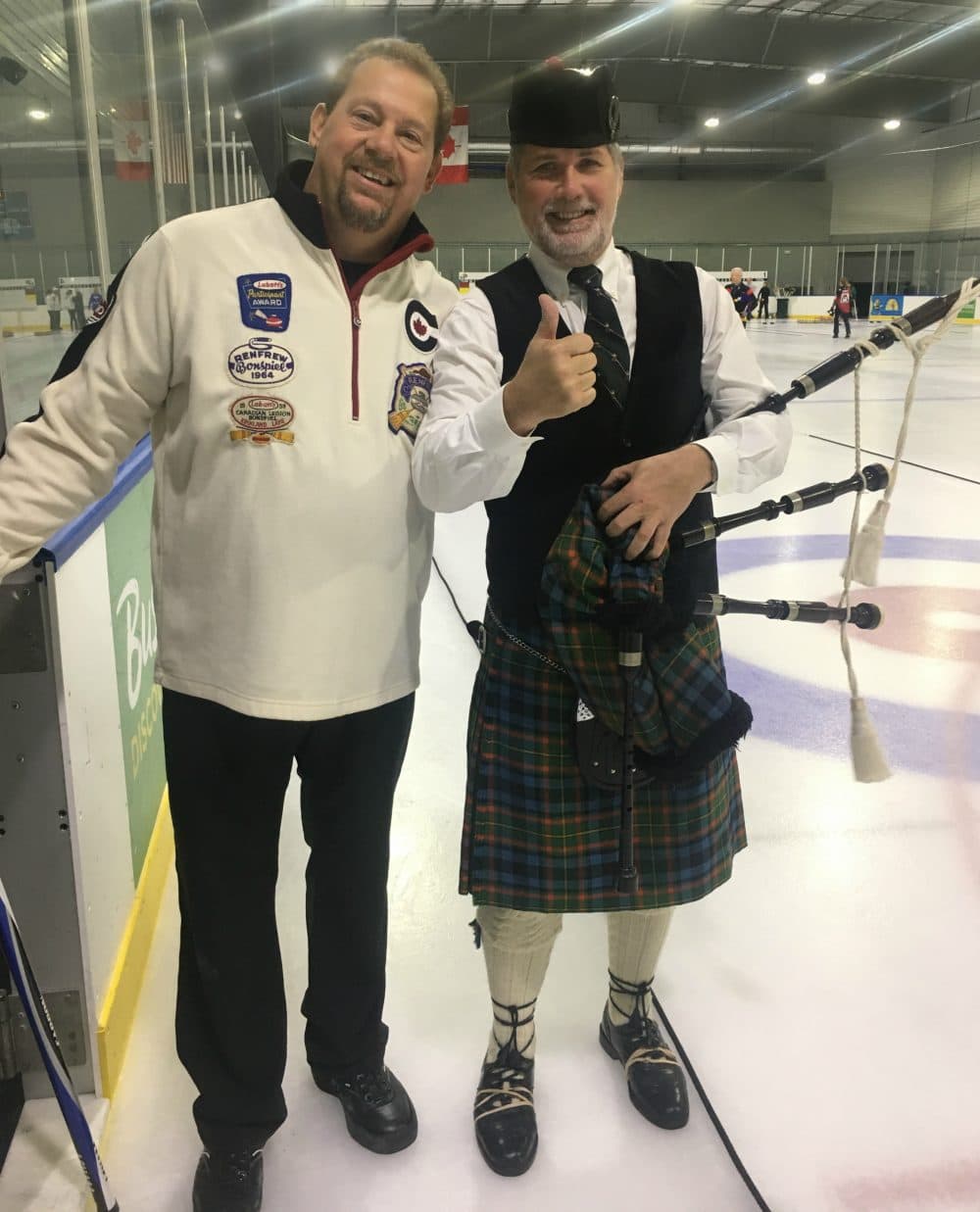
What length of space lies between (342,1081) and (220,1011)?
0.99ft

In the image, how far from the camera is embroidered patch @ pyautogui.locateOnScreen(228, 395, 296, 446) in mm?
1188

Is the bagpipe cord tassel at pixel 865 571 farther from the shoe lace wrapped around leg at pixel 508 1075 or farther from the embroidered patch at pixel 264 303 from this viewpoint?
the embroidered patch at pixel 264 303

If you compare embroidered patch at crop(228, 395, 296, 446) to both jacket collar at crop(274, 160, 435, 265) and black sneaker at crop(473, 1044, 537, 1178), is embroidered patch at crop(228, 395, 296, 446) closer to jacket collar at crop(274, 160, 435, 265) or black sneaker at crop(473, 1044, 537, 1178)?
jacket collar at crop(274, 160, 435, 265)

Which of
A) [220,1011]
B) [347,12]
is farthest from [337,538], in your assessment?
[347,12]

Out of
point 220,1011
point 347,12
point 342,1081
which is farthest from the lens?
point 347,12

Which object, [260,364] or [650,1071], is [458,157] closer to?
[260,364]

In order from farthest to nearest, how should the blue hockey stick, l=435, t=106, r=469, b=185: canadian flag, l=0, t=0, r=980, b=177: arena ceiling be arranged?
l=435, t=106, r=469, b=185: canadian flag
l=0, t=0, r=980, b=177: arena ceiling
the blue hockey stick

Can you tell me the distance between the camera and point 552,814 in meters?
1.45

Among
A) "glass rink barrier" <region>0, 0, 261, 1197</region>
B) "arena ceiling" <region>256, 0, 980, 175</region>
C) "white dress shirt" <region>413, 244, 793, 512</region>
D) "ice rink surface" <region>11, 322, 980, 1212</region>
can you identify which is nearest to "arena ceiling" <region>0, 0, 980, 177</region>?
"arena ceiling" <region>256, 0, 980, 175</region>

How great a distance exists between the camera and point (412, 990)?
1891 mm

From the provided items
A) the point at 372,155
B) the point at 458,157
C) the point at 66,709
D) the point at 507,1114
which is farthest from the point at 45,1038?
the point at 458,157

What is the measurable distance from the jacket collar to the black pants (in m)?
0.61

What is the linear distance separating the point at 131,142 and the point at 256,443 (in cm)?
253

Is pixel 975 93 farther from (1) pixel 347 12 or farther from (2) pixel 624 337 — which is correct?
(2) pixel 624 337
